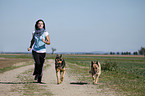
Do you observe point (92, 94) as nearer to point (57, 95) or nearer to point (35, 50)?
point (57, 95)

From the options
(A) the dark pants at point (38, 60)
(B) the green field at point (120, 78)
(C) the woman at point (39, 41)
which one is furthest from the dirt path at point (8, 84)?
(B) the green field at point (120, 78)

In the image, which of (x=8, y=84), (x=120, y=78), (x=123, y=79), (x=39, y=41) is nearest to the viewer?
(x=39, y=41)

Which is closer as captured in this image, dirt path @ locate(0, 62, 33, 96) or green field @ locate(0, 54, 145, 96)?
dirt path @ locate(0, 62, 33, 96)

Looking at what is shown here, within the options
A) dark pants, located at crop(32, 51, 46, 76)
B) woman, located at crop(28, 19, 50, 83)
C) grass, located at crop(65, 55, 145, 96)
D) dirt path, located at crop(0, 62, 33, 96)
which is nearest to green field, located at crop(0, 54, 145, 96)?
grass, located at crop(65, 55, 145, 96)

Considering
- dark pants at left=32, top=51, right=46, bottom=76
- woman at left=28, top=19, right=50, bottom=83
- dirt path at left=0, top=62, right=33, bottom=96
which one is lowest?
dirt path at left=0, top=62, right=33, bottom=96

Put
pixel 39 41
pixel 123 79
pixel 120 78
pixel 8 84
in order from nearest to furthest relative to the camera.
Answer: pixel 39 41
pixel 8 84
pixel 123 79
pixel 120 78

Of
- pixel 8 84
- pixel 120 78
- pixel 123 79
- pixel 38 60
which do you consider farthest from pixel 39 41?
pixel 120 78

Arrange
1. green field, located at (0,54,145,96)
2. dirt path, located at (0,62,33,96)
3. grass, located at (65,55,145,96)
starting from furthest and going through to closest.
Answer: green field, located at (0,54,145,96), grass, located at (65,55,145,96), dirt path, located at (0,62,33,96)

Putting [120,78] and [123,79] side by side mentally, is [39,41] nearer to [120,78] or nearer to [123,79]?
[123,79]

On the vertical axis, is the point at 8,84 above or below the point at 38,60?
below

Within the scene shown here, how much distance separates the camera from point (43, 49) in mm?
10125

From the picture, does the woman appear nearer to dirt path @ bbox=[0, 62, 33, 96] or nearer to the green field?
dirt path @ bbox=[0, 62, 33, 96]

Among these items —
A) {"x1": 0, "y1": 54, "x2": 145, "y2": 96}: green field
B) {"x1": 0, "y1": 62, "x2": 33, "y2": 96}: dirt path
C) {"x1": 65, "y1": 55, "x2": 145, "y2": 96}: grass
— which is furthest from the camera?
{"x1": 0, "y1": 54, "x2": 145, "y2": 96}: green field

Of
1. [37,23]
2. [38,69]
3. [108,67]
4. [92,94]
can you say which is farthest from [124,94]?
[108,67]
